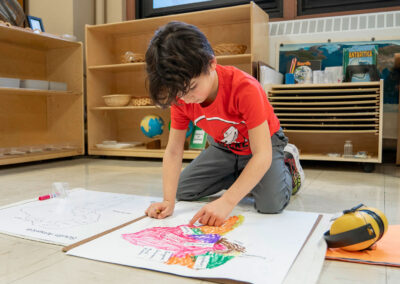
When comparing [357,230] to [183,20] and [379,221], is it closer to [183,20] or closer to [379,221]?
[379,221]

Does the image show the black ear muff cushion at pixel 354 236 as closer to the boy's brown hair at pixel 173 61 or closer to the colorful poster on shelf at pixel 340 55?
the boy's brown hair at pixel 173 61

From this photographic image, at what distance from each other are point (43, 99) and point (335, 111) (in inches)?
83.0

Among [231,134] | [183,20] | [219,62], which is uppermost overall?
[183,20]

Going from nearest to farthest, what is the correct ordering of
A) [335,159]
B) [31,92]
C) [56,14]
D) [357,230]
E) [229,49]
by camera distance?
[357,230] → [335,159] → [229,49] → [31,92] → [56,14]

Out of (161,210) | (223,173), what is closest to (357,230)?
(161,210)

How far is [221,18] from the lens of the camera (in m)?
2.46

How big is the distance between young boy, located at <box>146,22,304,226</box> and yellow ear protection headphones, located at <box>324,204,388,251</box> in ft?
0.72

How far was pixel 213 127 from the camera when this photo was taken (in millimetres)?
1079

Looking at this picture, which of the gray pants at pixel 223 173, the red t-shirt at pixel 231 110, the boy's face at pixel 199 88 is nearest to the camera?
the boy's face at pixel 199 88

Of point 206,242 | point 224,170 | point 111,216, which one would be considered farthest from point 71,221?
point 224,170

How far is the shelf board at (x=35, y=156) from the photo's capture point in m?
2.14

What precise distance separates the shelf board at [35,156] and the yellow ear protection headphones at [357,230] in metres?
1.94

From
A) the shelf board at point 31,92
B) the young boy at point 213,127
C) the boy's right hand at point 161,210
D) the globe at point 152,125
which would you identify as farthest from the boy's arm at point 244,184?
the shelf board at point 31,92

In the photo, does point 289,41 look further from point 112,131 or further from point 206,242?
point 206,242
